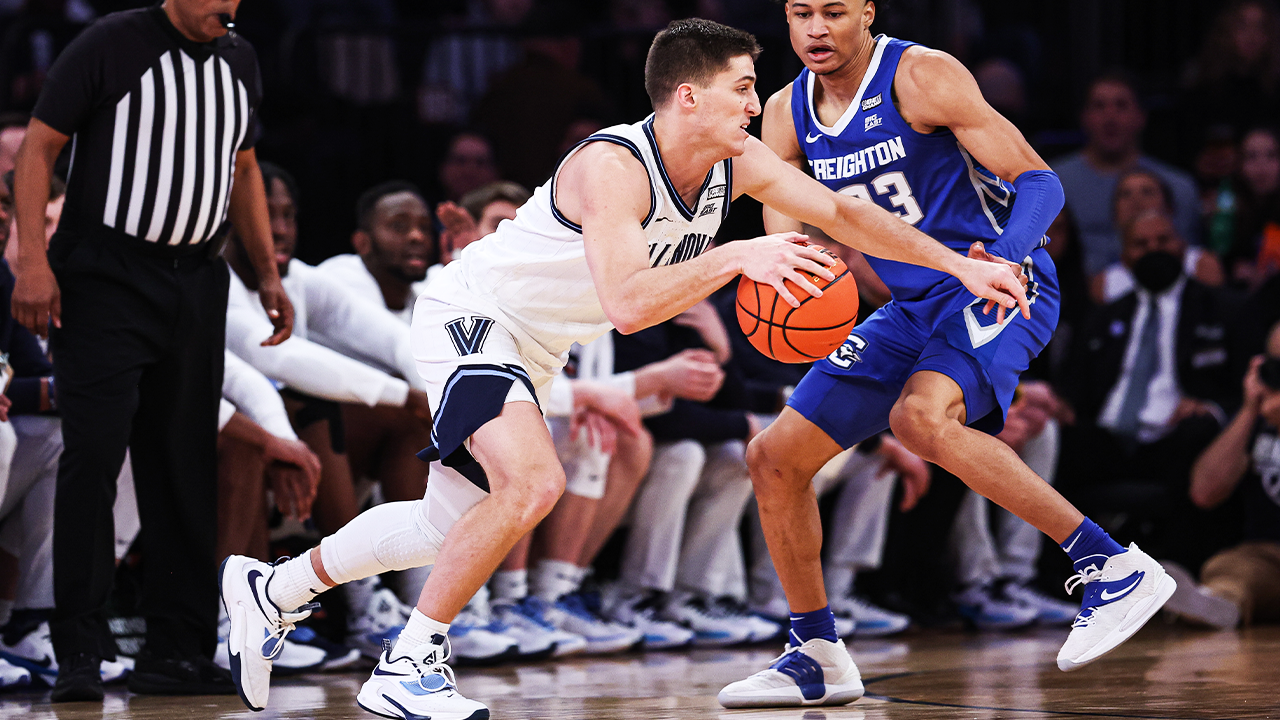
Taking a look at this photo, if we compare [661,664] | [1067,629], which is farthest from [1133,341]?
[661,664]

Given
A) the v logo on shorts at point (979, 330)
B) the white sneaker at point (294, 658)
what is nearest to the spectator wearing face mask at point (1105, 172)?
the v logo on shorts at point (979, 330)

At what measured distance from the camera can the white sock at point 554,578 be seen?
6055mm

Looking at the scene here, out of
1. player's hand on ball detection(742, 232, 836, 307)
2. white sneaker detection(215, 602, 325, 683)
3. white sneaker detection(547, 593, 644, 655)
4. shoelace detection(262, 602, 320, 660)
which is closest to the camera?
player's hand on ball detection(742, 232, 836, 307)

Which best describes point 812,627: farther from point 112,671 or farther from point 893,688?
point 112,671

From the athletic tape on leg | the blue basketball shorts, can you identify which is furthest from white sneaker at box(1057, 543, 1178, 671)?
the athletic tape on leg

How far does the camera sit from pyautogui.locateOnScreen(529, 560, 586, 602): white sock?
605 cm

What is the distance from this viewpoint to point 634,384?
20.1 ft

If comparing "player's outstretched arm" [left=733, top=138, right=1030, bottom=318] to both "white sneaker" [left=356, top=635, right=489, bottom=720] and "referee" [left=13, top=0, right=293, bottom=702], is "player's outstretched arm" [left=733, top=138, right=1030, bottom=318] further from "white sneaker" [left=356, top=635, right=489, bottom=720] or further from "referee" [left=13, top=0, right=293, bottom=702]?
"referee" [left=13, top=0, right=293, bottom=702]

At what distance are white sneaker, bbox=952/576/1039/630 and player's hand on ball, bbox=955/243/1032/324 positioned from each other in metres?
3.61

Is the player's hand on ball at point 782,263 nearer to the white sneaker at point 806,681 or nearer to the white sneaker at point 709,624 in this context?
the white sneaker at point 806,681

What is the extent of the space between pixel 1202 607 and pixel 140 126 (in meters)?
5.04

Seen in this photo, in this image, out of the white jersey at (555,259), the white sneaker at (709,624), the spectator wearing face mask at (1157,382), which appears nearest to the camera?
the white jersey at (555,259)

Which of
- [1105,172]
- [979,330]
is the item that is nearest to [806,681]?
[979,330]

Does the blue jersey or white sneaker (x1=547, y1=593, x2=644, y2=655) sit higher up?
the blue jersey
